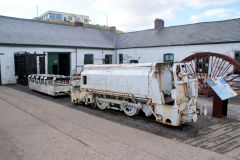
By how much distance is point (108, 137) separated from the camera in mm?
5738

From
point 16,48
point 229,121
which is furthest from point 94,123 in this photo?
point 16,48

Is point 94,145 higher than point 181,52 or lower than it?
lower

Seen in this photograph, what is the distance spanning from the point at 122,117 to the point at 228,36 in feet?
46.8

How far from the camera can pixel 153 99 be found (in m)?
6.75

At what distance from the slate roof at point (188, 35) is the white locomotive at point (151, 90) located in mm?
12303

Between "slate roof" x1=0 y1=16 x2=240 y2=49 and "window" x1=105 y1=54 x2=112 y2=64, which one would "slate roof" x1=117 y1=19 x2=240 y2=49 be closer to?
"slate roof" x1=0 y1=16 x2=240 y2=49

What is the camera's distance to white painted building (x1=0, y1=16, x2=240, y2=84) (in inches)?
707

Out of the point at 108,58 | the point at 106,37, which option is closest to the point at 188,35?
the point at 108,58

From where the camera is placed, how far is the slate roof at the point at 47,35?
19438 millimetres

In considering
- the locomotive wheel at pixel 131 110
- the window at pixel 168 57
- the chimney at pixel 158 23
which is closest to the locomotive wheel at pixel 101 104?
the locomotive wheel at pixel 131 110

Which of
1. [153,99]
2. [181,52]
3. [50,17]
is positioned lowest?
[153,99]

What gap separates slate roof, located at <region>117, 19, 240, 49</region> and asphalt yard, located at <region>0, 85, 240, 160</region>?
1157 centimetres

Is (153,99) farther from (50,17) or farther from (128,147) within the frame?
(50,17)

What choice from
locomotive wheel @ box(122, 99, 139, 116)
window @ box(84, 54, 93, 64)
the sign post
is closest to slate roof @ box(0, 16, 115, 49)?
window @ box(84, 54, 93, 64)
